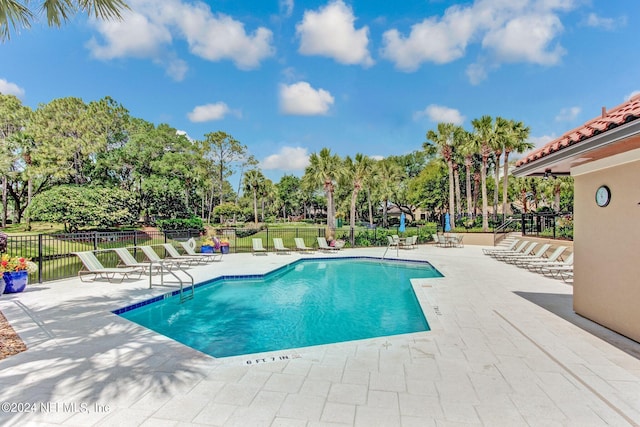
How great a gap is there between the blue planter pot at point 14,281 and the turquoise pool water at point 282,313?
10.6ft

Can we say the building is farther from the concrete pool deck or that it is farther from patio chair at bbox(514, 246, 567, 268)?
patio chair at bbox(514, 246, 567, 268)

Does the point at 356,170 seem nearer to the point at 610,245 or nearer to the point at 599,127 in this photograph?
the point at 610,245

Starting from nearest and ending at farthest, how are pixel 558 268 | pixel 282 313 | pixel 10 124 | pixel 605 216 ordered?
pixel 605 216 → pixel 282 313 → pixel 558 268 → pixel 10 124

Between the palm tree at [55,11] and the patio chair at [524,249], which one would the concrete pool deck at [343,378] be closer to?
the palm tree at [55,11]

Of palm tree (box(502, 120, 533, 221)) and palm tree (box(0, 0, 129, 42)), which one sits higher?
palm tree (box(502, 120, 533, 221))

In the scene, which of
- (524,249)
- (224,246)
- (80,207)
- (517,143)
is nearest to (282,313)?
(224,246)

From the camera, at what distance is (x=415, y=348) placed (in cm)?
422

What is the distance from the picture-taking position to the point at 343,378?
3.37 meters

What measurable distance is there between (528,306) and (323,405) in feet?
17.1

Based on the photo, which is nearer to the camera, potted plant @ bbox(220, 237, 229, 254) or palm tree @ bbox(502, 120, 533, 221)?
potted plant @ bbox(220, 237, 229, 254)

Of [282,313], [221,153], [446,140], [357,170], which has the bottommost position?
[282,313]

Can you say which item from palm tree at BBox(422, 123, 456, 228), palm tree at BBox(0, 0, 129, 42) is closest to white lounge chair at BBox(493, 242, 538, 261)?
palm tree at BBox(422, 123, 456, 228)

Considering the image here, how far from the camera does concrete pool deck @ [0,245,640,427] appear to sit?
2.68 metres

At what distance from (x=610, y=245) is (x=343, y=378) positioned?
436 centimetres
